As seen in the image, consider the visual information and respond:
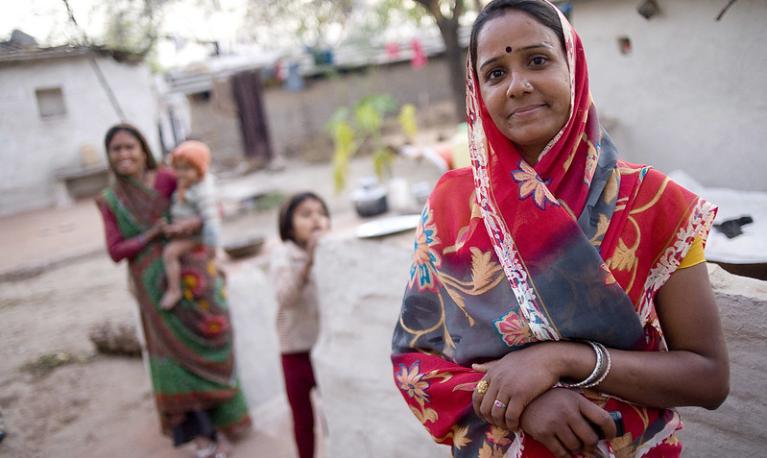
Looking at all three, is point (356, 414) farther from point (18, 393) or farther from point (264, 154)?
point (264, 154)

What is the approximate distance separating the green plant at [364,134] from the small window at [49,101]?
5218 mm

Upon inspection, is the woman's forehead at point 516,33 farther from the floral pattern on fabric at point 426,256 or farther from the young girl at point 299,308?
the young girl at point 299,308

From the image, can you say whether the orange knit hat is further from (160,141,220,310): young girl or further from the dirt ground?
the dirt ground

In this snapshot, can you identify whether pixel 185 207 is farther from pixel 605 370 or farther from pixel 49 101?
pixel 605 370

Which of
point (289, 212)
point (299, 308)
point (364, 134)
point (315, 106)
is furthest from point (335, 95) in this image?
point (299, 308)

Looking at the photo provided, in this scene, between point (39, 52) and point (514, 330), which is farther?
point (39, 52)

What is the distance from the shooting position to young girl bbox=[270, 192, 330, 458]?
287 cm

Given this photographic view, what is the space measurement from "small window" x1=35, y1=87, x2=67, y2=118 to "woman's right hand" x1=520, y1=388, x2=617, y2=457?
221 cm

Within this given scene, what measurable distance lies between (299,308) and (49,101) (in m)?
1.41

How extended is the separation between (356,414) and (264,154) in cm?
1370

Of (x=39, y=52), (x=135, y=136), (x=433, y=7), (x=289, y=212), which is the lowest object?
(x=289, y=212)

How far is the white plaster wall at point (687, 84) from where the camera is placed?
2.37 m

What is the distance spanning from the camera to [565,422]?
108cm

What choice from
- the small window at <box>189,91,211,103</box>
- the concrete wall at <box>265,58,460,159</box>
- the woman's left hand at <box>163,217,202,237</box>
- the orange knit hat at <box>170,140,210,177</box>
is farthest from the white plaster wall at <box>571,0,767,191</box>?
the small window at <box>189,91,211,103</box>
